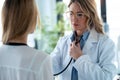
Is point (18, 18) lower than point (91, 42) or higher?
higher

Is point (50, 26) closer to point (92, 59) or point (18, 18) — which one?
point (92, 59)

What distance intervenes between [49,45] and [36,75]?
2.14 metres

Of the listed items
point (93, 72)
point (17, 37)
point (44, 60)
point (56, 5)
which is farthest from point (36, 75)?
point (56, 5)

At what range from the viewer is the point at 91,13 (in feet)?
5.13

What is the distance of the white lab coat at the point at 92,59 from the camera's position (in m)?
1.46

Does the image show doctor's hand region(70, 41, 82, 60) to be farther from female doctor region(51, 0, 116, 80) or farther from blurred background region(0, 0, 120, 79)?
blurred background region(0, 0, 120, 79)

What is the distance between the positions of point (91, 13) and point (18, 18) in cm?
63

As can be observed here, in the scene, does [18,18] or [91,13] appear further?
[91,13]

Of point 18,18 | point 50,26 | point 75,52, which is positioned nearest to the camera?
point 18,18

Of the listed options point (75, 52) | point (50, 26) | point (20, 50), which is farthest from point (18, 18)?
point (50, 26)

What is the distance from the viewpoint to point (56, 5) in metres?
3.32

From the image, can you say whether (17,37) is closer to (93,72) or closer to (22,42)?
(22,42)

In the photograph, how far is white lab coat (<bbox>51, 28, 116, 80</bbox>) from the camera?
1456 millimetres

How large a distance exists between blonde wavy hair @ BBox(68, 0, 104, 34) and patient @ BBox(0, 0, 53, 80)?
1.71ft
